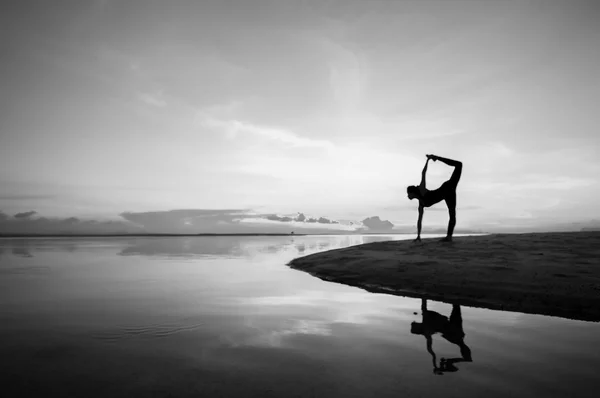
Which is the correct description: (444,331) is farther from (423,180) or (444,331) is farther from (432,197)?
(432,197)

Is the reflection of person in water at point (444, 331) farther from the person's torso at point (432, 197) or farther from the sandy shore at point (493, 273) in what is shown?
the person's torso at point (432, 197)

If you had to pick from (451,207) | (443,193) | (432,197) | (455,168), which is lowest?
(451,207)

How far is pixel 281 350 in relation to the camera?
7.67 meters

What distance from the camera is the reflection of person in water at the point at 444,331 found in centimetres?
654

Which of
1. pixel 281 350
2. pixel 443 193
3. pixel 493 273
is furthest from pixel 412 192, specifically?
pixel 281 350

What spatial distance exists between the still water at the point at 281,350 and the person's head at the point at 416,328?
0.31 meters

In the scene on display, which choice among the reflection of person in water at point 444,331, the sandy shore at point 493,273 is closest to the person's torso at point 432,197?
the sandy shore at point 493,273

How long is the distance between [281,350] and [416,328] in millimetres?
3961

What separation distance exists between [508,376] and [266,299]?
9.84m

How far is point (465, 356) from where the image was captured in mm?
6969

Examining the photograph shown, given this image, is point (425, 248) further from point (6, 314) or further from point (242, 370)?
point (6, 314)

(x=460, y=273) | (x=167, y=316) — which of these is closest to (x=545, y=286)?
(x=460, y=273)

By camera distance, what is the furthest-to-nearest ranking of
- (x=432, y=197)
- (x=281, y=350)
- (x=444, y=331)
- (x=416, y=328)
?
(x=432, y=197) → (x=416, y=328) → (x=444, y=331) → (x=281, y=350)

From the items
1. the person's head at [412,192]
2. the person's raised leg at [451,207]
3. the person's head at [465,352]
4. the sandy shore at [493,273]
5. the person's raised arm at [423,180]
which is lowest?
the person's head at [465,352]
